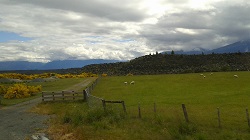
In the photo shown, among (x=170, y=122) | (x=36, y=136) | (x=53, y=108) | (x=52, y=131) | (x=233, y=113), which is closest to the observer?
(x=36, y=136)

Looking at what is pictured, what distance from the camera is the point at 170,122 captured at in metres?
26.3

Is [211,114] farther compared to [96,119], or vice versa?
[211,114]

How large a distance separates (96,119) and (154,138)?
744 centimetres

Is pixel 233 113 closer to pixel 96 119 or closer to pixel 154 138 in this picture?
pixel 154 138

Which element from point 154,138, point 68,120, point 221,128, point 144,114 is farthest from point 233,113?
point 68,120

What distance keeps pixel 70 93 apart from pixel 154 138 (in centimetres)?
2588

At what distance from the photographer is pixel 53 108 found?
3891 cm

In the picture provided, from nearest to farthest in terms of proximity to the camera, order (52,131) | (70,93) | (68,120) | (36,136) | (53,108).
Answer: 1. (36,136)
2. (52,131)
3. (68,120)
4. (53,108)
5. (70,93)

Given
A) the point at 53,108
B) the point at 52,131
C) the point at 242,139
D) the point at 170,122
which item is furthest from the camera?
the point at 53,108

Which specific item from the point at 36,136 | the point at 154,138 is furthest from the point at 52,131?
the point at 154,138

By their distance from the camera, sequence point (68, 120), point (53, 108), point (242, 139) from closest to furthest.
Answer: point (242, 139)
point (68, 120)
point (53, 108)

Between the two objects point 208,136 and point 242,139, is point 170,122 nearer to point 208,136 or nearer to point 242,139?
point 208,136

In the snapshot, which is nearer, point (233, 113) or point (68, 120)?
point (68, 120)

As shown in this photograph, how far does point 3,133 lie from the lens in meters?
24.8
